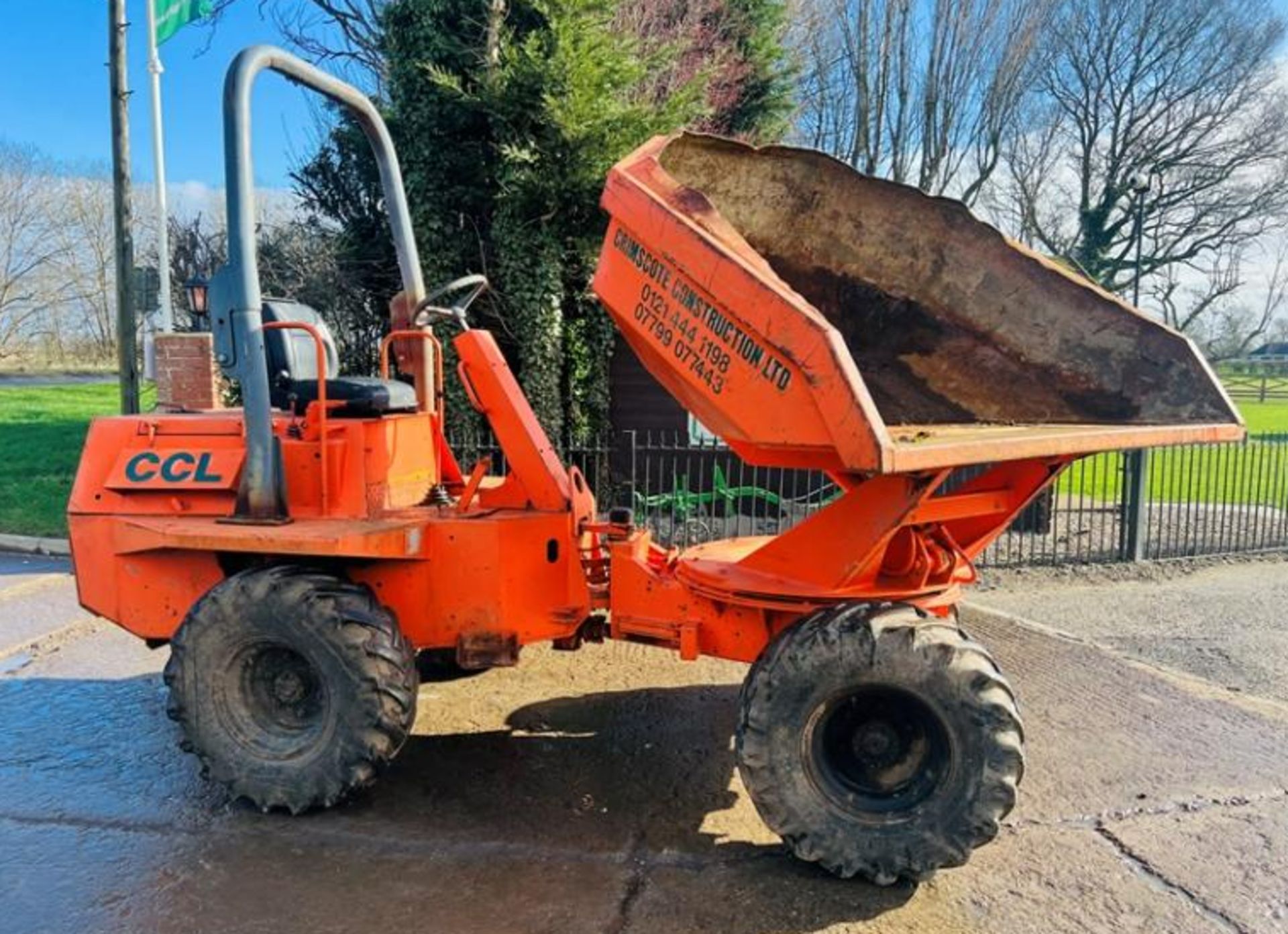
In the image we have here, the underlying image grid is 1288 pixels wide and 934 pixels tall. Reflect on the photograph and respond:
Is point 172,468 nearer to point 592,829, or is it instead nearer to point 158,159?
point 592,829

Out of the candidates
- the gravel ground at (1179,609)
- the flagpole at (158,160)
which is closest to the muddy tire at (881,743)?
the gravel ground at (1179,609)

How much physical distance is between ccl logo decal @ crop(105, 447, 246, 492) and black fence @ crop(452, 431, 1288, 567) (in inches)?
149

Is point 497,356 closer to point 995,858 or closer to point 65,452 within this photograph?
point 995,858

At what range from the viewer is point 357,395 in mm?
3975

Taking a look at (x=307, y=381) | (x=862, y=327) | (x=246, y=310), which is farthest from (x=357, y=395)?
(x=862, y=327)

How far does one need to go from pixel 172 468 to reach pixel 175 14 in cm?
1080

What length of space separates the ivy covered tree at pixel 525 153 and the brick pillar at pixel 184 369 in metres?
2.14

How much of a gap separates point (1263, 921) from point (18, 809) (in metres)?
4.80

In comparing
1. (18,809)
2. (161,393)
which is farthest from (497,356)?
(161,393)

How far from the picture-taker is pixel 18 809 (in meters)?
3.78

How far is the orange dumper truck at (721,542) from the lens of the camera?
10.4 ft

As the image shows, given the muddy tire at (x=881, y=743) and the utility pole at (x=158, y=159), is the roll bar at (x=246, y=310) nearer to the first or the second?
the muddy tire at (x=881, y=743)

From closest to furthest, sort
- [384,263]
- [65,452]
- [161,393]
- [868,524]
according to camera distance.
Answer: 1. [868,524]
2. [161,393]
3. [384,263]
4. [65,452]

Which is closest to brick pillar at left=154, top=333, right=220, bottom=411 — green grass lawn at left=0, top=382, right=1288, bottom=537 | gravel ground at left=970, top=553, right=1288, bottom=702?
green grass lawn at left=0, top=382, right=1288, bottom=537
